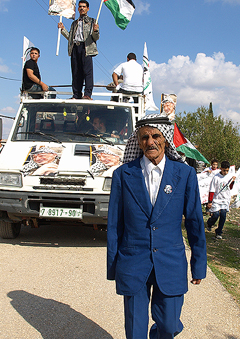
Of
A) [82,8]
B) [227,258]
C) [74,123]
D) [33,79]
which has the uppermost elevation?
[82,8]

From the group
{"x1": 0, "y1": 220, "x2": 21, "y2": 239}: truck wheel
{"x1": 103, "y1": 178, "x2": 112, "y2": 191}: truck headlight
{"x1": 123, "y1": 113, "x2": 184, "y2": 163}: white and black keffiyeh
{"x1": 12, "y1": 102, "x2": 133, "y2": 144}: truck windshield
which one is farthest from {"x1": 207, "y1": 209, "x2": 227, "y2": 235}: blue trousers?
{"x1": 123, "y1": 113, "x2": 184, "y2": 163}: white and black keffiyeh

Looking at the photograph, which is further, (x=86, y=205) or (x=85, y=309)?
(x=86, y=205)

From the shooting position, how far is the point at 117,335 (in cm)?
327

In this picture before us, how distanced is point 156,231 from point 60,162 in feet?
12.0

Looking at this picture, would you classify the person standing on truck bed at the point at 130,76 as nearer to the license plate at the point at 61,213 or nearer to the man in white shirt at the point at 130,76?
the man in white shirt at the point at 130,76

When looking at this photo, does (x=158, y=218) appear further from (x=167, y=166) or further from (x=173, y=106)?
(x=173, y=106)

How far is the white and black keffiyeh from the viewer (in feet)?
8.36

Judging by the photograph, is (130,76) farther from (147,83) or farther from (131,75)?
(147,83)

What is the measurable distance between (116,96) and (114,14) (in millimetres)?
2520

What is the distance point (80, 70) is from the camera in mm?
7824

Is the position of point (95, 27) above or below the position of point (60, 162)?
above

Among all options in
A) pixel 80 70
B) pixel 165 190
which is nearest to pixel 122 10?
pixel 80 70

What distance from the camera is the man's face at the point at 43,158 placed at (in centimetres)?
581

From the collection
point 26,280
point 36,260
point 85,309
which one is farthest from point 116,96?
point 85,309
